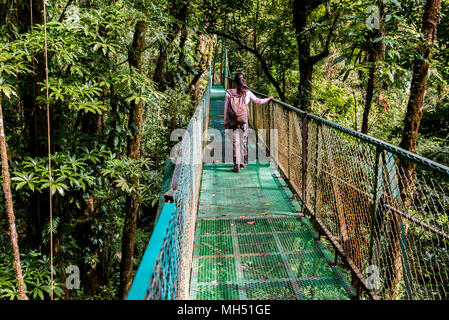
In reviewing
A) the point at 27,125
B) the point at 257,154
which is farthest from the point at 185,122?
the point at 27,125

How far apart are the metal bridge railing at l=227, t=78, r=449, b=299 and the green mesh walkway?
0.23m

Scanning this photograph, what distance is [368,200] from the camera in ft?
8.83

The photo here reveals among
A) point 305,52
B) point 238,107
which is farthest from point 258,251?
point 305,52

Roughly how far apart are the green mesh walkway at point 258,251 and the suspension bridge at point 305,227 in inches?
0.4

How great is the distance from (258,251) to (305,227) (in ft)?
2.64

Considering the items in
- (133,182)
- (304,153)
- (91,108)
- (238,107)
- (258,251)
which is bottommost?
(258,251)

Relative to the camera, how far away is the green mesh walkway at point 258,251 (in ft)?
9.44

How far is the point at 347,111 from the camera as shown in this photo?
33.9 feet

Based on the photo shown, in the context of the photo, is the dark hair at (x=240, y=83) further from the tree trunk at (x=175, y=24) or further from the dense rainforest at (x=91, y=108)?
the tree trunk at (x=175, y=24)

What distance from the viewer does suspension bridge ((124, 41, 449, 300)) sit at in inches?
75.6

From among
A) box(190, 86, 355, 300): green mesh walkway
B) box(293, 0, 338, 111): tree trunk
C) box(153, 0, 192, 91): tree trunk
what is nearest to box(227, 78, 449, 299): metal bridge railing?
box(190, 86, 355, 300): green mesh walkway

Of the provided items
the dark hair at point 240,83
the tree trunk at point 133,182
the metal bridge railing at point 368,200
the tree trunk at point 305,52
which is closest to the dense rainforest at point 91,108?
the tree trunk at point 133,182

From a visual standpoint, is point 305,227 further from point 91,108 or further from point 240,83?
point 91,108

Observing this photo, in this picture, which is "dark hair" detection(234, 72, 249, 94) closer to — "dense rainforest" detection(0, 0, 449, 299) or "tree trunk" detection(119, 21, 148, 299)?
"dense rainforest" detection(0, 0, 449, 299)
